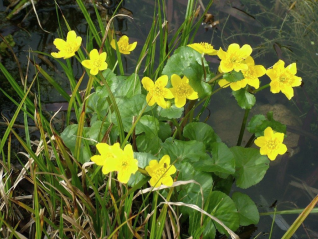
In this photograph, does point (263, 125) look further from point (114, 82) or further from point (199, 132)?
point (114, 82)

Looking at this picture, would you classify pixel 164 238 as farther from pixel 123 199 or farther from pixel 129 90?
pixel 129 90

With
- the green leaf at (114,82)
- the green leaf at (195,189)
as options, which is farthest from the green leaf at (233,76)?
the green leaf at (114,82)

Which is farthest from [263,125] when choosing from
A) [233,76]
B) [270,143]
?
[233,76]

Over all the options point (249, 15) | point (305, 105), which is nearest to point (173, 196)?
point (305, 105)

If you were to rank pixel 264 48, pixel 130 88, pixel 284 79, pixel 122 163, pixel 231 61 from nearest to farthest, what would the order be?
1. pixel 122 163
2. pixel 231 61
3. pixel 284 79
4. pixel 130 88
5. pixel 264 48

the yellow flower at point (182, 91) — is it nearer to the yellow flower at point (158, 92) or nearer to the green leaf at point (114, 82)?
the yellow flower at point (158, 92)

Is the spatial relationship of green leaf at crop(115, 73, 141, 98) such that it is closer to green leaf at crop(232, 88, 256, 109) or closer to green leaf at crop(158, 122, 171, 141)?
green leaf at crop(158, 122, 171, 141)

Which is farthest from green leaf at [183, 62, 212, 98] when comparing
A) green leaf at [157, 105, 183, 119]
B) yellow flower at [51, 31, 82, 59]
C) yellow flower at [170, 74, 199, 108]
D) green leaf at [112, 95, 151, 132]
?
yellow flower at [51, 31, 82, 59]
